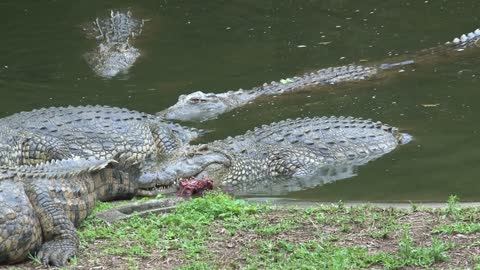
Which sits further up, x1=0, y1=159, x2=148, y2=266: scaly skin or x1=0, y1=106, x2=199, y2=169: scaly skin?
x1=0, y1=106, x2=199, y2=169: scaly skin

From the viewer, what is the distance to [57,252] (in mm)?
5852

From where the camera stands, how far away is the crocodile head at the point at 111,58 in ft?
48.2

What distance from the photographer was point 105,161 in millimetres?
7184

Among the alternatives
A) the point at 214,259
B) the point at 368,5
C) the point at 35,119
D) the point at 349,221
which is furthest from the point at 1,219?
the point at 368,5

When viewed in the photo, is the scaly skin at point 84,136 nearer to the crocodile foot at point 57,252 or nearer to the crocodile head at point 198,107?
the crocodile head at point 198,107

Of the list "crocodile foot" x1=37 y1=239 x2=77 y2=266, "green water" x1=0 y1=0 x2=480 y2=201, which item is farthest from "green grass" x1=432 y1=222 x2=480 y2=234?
"crocodile foot" x1=37 y1=239 x2=77 y2=266

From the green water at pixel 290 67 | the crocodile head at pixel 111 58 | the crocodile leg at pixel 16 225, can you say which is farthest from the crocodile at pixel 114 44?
the crocodile leg at pixel 16 225

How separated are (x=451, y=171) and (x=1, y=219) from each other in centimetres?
518

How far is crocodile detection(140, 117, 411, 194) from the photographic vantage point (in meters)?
9.68

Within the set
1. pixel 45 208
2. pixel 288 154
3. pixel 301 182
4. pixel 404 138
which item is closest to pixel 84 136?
pixel 288 154

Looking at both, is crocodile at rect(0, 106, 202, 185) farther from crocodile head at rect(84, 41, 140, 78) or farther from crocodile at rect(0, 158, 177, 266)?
crocodile head at rect(84, 41, 140, 78)

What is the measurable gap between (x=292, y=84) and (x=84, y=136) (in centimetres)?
416

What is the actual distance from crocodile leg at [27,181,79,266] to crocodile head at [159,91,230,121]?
621cm

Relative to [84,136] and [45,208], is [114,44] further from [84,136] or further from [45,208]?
[45,208]
